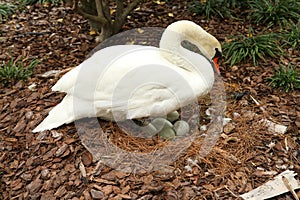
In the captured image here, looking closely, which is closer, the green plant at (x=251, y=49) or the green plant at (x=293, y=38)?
the green plant at (x=251, y=49)

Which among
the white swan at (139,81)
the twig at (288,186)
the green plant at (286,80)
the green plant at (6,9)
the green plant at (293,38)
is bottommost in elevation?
the green plant at (6,9)

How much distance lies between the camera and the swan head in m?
2.58

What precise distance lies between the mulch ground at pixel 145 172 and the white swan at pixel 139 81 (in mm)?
193

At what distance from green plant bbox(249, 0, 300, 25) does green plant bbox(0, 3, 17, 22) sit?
2.51 m

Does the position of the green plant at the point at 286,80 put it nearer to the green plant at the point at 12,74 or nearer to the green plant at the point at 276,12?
the green plant at the point at 276,12

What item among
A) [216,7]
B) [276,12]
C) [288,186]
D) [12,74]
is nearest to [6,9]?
[12,74]

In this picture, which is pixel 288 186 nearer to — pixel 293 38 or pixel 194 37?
pixel 194 37

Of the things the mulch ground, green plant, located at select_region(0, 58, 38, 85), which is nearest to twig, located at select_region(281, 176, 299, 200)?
the mulch ground

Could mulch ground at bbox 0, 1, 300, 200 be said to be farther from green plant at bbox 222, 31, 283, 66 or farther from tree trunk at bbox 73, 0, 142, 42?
tree trunk at bbox 73, 0, 142, 42

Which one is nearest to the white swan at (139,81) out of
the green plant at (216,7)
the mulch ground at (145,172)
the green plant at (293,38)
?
the mulch ground at (145,172)

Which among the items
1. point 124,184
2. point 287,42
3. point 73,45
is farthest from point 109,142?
point 287,42

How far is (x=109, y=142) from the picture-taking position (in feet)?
8.39

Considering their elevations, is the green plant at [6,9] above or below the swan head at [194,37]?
below

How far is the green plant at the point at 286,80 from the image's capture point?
325 centimetres
